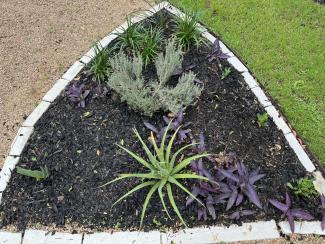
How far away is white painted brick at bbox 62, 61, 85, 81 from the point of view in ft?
13.8

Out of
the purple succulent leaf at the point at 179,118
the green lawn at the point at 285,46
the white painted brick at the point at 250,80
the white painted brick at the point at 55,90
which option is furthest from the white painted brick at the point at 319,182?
the white painted brick at the point at 55,90

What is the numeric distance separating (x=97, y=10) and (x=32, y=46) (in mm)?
1080

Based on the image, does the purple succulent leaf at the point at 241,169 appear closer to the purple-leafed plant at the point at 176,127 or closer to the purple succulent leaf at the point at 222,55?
the purple-leafed plant at the point at 176,127

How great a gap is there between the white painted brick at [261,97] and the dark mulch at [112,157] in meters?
0.06

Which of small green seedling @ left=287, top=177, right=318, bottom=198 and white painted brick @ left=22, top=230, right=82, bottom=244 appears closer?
white painted brick @ left=22, top=230, right=82, bottom=244

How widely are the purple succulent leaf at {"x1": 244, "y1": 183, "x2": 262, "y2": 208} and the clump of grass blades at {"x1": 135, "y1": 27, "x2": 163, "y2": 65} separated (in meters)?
1.79

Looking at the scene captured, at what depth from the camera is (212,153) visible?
349cm

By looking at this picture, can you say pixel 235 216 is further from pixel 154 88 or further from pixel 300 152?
pixel 154 88

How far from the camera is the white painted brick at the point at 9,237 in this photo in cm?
305

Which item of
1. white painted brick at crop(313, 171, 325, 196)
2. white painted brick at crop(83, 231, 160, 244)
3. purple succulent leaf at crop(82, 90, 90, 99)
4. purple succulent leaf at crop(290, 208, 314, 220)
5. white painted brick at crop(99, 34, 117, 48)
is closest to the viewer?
white painted brick at crop(83, 231, 160, 244)

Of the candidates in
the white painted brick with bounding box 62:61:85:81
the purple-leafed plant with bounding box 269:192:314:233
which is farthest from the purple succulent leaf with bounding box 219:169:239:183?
the white painted brick with bounding box 62:61:85:81

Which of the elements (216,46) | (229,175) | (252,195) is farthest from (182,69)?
(252,195)

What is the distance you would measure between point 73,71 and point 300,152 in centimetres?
261

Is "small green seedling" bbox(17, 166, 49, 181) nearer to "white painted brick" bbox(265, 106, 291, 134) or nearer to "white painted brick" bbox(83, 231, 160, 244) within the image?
"white painted brick" bbox(83, 231, 160, 244)
